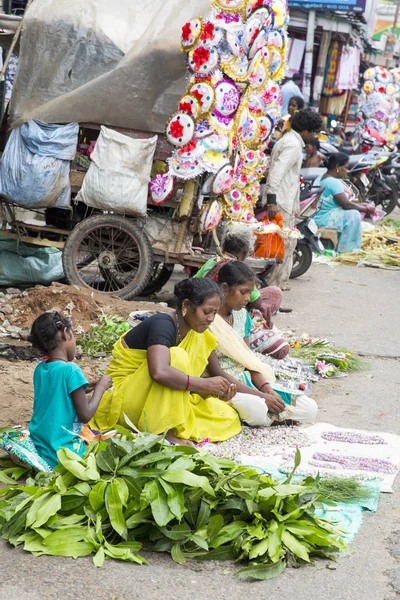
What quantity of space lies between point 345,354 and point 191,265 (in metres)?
1.70

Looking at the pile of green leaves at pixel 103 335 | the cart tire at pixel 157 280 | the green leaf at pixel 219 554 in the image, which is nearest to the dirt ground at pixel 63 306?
the pile of green leaves at pixel 103 335

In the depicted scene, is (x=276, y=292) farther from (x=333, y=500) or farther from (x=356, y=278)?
(x=356, y=278)

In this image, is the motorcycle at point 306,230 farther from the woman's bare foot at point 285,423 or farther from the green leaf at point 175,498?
the green leaf at point 175,498

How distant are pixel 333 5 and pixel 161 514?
1687 cm

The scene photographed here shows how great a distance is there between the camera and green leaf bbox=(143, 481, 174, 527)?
3.82 meters

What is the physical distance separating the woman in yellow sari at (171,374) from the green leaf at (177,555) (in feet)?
3.27

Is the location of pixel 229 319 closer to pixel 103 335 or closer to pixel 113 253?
pixel 103 335

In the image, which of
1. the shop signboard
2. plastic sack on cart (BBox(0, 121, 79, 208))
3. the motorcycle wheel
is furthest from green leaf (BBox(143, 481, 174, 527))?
the shop signboard

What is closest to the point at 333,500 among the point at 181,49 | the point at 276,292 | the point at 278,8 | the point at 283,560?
the point at 283,560

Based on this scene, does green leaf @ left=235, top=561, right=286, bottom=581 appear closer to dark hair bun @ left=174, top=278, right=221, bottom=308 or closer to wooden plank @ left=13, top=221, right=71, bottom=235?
dark hair bun @ left=174, top=278, right=221, bottom=308

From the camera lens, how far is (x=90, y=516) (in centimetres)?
389

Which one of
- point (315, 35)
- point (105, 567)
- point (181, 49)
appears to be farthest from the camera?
point (315, 35)

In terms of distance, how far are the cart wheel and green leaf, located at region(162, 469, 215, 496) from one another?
4594 millimetres

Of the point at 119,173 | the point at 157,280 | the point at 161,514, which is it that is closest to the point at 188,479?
the point at 161,514
